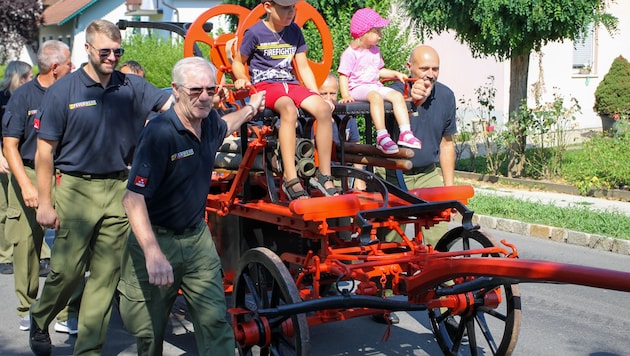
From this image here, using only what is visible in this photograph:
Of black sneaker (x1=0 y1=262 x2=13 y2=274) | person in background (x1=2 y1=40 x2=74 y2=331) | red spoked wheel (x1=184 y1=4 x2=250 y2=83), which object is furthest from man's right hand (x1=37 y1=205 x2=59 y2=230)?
black sneaker (x1=0 y1=262 x2=13 y2=274)

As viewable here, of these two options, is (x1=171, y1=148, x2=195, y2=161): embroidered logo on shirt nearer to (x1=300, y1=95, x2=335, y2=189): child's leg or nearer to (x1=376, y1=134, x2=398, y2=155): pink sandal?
(x1=300, y1=95, x2=335, y2=189): child's leg

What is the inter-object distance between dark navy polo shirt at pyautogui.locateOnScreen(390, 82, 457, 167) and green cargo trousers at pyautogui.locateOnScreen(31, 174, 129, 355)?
2.37 m

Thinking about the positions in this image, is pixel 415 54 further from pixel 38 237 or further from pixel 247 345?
pixel 38 237

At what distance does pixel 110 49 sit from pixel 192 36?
4.55 ft

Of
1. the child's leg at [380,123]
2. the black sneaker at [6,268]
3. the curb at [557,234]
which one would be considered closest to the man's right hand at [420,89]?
the child's leg at [380,123]

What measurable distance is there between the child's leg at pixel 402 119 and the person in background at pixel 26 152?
102 inches

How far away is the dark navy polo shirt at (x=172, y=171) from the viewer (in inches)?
178

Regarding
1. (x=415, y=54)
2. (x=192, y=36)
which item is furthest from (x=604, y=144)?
(x=192, y=36)

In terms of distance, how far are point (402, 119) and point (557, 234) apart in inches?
180

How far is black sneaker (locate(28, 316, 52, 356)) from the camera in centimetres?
600

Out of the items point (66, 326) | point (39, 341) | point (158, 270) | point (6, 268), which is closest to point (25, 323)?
point (66, 326)

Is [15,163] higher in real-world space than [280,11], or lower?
lower

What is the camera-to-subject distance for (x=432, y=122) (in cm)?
693

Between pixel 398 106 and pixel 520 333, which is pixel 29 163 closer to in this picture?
pixel 398 106
